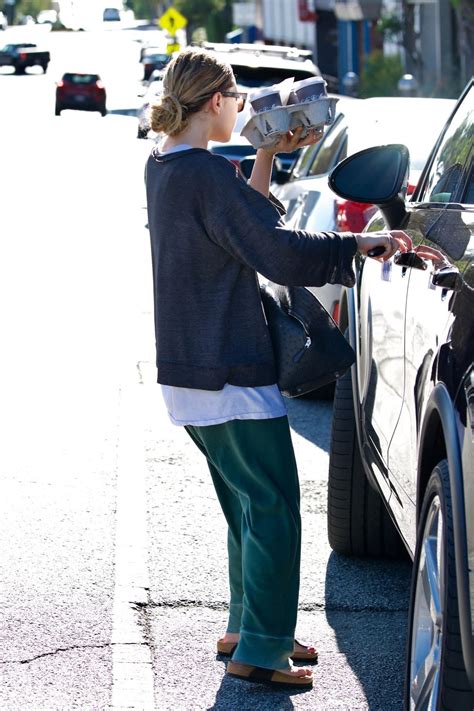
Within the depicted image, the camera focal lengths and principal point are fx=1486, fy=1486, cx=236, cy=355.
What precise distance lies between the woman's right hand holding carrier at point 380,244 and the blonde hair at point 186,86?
1.86ft

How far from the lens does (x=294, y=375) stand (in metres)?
4.14

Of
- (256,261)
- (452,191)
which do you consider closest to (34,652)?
(256,261)

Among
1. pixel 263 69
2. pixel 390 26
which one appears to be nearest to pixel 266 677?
pixel 263 69

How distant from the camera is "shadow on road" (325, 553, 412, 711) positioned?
4457 mm

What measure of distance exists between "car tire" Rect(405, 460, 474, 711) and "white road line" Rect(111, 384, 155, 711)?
95 centimetres

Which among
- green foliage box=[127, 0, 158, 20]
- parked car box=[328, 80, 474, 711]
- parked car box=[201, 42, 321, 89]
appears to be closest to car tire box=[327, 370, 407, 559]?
parked car box=[328, 80, 474, 711]

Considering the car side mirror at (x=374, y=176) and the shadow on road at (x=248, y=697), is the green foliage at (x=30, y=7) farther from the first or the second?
the shadow on road at (x=248, y=697)

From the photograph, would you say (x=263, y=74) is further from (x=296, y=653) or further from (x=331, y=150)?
(x=296, y=653)

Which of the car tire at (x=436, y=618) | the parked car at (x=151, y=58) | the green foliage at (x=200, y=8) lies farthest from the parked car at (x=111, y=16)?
the car tire at (x=436, y=618)

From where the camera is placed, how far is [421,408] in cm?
376

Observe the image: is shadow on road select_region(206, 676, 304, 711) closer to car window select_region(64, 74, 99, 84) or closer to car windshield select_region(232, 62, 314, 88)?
car windshield select_region(232, 62, 314, 88)

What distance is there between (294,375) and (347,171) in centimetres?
86

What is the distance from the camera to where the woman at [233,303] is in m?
3.96

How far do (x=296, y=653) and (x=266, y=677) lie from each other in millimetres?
237
